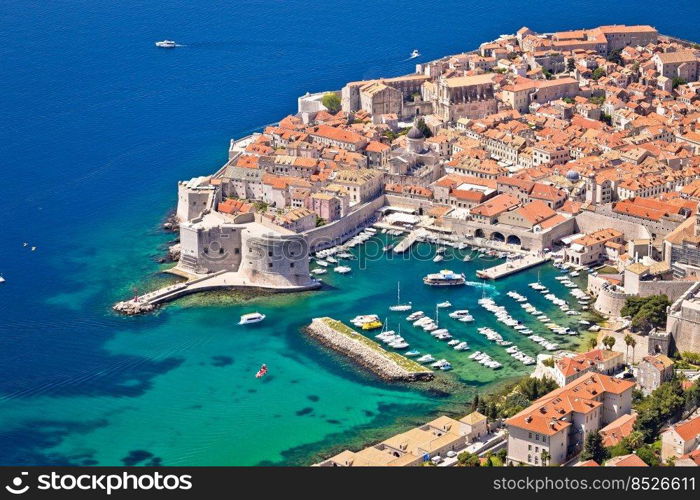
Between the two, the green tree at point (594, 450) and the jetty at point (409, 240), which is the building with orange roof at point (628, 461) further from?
the jetty at point (409, 240)

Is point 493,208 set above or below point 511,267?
above

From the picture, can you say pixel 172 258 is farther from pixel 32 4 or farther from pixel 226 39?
pixel 32 4

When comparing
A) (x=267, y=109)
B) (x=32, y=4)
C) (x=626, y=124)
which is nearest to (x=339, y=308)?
(x=626, y=124)

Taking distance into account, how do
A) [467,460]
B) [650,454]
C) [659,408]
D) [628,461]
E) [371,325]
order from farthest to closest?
[371,325] → [659,408] → [467,460] → [650,454] → [628,461]

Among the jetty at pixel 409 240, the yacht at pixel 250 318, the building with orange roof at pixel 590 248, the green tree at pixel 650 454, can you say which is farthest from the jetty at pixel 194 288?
the green tree at pixel 650 454

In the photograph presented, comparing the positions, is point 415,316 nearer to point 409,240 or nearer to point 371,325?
point 371,325

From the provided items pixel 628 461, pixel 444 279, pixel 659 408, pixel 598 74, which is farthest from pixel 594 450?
pixel 598 74
